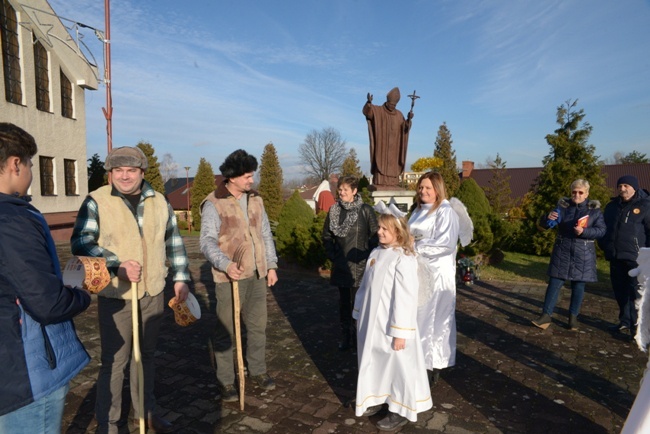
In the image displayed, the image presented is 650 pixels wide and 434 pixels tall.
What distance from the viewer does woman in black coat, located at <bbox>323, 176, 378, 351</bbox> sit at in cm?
483

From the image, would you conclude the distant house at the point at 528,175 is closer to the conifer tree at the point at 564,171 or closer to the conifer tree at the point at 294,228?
the conifer tree at the point at 564,171

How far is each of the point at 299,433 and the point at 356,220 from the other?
230 centimetres

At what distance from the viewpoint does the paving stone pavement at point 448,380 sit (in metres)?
3.37

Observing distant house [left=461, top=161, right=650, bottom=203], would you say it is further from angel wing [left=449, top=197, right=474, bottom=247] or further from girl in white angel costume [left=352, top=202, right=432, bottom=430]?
girl in white angel costume [left=352, top=202, right=432, bottom=430]

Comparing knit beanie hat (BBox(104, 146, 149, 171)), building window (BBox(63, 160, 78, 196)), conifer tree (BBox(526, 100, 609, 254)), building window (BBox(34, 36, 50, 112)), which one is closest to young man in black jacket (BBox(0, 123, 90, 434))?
knit beanie hat (BBox(104, 146, 149, 171))

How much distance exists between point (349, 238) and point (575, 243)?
2.93m

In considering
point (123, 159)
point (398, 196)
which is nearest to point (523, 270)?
point (398, 196)

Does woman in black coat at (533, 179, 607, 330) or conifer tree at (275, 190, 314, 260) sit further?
conifer tree at (275, 190, 314, 260)

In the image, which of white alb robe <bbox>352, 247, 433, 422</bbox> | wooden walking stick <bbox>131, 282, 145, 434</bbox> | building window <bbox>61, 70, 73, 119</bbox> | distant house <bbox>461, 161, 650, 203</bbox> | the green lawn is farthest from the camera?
distant house <bbox>461, 161, 650, 203</bbox>

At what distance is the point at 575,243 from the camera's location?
5523 mm

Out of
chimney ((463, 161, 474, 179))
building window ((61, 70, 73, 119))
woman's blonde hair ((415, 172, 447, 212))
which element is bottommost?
woman's blonde hair ((415, 172, 447, 212))

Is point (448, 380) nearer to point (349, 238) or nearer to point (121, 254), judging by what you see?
point (349, 238)

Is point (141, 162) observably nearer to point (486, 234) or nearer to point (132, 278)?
point (132, 278)

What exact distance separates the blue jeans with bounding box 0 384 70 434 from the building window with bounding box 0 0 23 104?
56.9ft
